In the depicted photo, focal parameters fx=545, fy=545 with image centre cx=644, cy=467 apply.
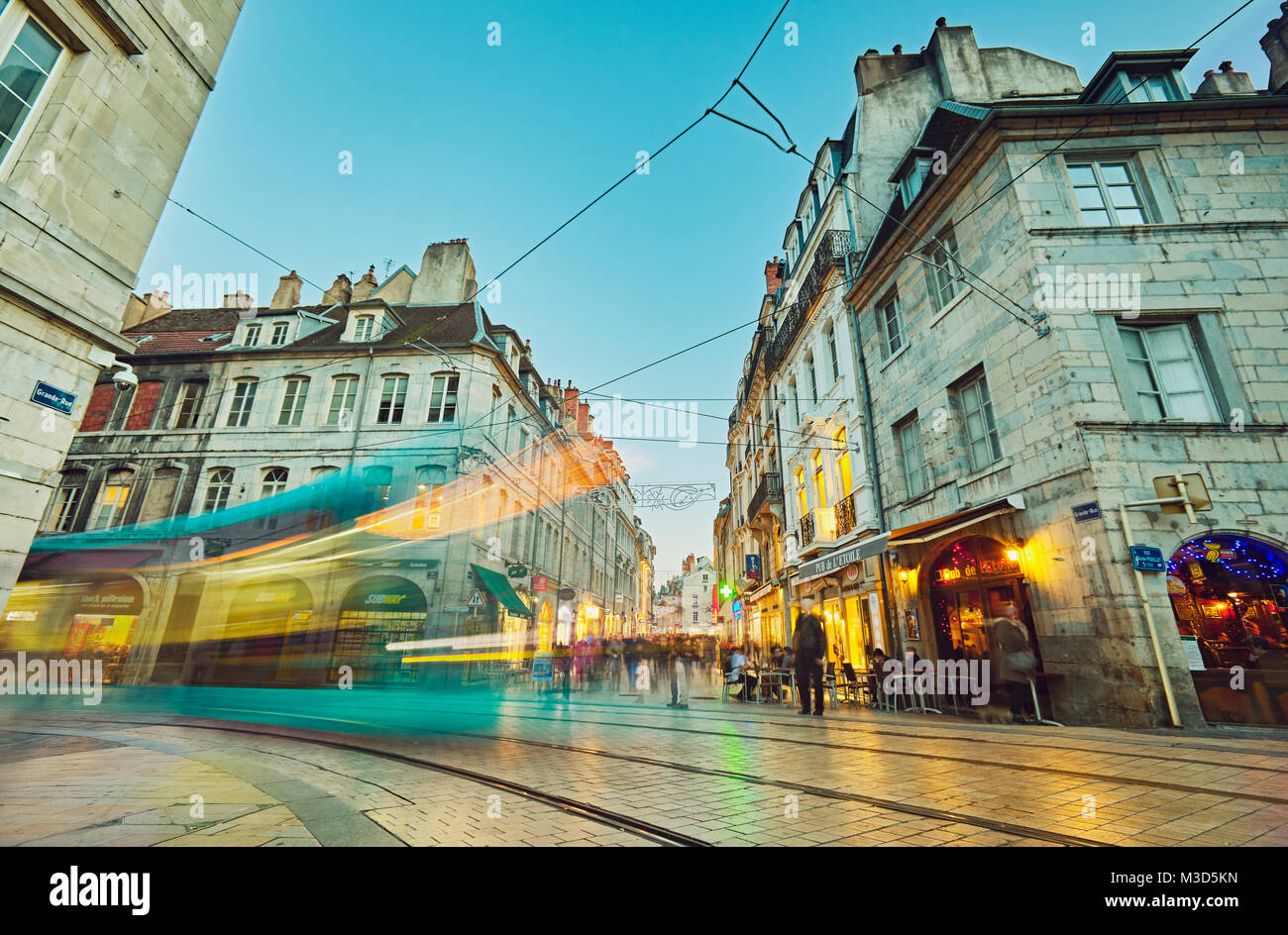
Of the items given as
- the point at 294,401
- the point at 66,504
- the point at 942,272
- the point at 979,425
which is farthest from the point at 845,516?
the point at 66,504

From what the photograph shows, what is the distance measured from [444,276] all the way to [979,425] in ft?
74.9

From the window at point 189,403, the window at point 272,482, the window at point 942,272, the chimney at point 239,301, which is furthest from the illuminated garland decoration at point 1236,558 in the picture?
the chimney at point 239,301

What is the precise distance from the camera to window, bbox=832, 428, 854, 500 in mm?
15102

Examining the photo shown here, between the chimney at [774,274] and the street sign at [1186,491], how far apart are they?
62.2 feet

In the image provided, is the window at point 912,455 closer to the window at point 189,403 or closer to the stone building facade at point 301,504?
the stone building facade at point 301,504

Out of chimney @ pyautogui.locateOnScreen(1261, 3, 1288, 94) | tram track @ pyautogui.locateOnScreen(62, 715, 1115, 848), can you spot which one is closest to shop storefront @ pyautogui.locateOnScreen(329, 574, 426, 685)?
tram track @ pyautogui.locateOnScreen(62, 715, 1115, 848)

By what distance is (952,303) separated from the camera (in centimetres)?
1114

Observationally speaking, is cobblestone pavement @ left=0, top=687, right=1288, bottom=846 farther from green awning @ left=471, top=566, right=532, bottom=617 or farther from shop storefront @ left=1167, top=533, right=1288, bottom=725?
green awning @ left=471, top=566, right=532, bottom=617

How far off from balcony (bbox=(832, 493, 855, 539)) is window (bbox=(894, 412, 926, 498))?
6.07 feet

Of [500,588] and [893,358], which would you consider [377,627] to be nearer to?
[500,588]

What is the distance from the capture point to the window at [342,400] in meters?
20.7

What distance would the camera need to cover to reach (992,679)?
407 inches

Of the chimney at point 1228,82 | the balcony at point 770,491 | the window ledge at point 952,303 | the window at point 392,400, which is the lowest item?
the balcony at point 770,491
